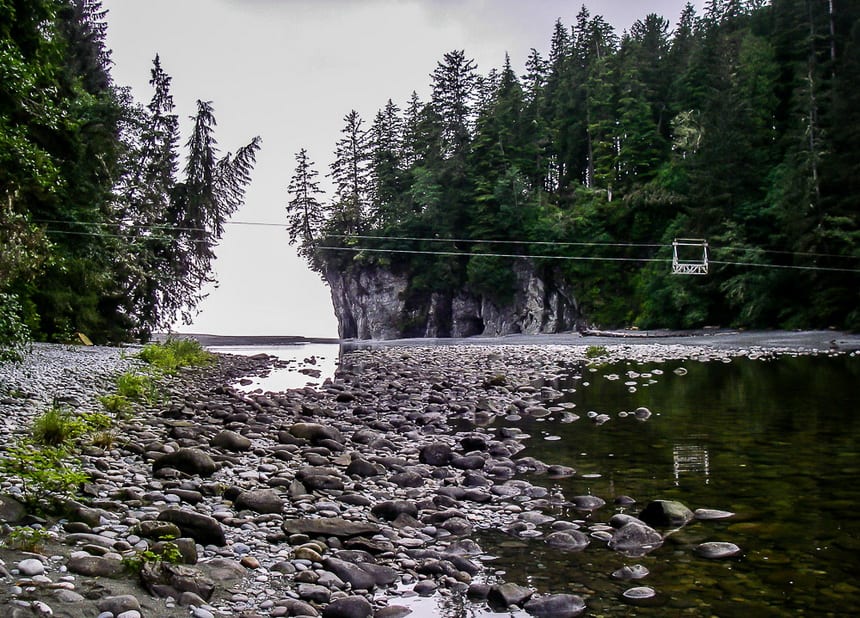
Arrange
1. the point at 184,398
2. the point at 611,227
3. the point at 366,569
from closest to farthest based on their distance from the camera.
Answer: the point at 366,569
the point at 184,398
the point at 611,227

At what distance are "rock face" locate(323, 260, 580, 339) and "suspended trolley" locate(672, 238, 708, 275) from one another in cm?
1137

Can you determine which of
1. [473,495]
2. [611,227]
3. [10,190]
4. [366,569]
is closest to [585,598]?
[366,569]

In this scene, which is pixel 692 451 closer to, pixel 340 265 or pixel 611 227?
pixel 611 227

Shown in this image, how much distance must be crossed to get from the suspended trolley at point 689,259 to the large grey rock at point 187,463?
93.8 ft

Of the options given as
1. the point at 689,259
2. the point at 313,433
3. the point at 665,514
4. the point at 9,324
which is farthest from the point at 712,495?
the point at 689,259

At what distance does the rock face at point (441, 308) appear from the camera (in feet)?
163

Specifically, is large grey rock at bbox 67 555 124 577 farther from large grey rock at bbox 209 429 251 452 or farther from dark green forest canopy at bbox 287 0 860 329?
dark green forest canopy at bbox 287 0 860 329

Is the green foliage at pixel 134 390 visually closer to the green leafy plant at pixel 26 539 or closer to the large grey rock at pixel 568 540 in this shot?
the green leafy plant at pixel 26 539

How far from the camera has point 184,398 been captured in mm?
10320

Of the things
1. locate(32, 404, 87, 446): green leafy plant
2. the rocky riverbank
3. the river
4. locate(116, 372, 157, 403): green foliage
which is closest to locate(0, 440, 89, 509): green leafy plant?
the rocky riverbank

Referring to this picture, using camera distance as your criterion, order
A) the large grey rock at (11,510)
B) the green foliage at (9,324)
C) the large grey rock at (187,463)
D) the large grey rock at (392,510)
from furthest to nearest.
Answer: the green foliage at (9,324)
the large grey rock at (187,463)
the large grey rock at (392,510)
the large grey rock at (11,510)

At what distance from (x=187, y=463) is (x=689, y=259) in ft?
118

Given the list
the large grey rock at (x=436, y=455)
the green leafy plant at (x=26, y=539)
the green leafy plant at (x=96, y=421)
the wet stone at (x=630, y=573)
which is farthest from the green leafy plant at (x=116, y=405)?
the wet stone at (x=630, y=573)

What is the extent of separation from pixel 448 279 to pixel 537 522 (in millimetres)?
49099
